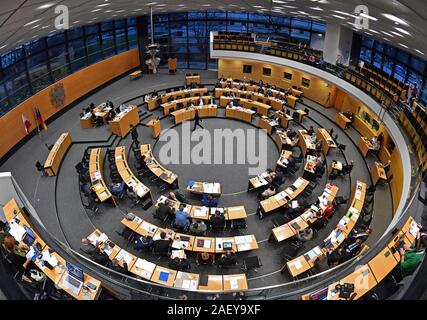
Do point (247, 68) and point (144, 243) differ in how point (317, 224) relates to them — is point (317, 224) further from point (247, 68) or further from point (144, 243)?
point (247, 68)

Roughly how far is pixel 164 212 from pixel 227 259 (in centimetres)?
300

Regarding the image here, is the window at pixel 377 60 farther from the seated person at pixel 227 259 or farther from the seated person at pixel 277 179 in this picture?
the seated person at pixel 227 259

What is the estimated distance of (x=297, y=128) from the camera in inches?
716

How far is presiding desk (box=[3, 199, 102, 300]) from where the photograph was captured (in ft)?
26.0

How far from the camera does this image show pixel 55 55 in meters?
17.4

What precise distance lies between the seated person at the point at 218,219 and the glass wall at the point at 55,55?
11.5 meters

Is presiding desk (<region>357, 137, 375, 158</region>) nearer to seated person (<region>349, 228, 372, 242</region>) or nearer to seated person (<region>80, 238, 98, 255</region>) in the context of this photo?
seated person (<region>349, 228, 372, 242</region>)

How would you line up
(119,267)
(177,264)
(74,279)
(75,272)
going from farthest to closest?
(177,264) → (119,267) → (75,272) → (74,279)

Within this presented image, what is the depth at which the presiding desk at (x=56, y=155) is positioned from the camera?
1319 centimetres

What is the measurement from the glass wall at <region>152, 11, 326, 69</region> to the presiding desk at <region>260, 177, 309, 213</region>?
1427 cm

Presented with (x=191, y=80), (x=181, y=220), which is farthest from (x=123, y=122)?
(x=181, y=220)

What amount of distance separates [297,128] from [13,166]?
49.9ft

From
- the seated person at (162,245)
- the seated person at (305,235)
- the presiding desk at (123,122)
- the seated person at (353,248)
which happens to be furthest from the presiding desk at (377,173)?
the presiding desk at (123,122)
